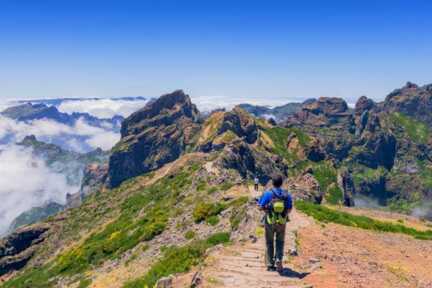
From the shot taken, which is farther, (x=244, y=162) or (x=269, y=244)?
(x=244, y=162)

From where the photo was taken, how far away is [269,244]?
23.2m

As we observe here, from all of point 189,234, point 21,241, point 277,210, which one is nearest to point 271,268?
point 277,210

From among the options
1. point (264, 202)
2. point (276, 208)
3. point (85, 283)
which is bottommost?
point (85, 283)

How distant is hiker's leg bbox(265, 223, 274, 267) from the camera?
22562 mm

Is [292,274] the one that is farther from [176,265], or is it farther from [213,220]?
[213,220]

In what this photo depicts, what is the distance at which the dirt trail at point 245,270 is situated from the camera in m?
22.4

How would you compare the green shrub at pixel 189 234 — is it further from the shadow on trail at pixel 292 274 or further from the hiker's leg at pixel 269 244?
the hiker's leg at pixel 269 244

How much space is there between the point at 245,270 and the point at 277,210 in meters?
4.78

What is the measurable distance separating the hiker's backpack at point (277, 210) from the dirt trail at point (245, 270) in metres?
2.98

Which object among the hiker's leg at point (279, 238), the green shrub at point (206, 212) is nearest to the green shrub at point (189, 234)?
the green shrub at point (206, 212)

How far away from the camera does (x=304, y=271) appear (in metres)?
24.5

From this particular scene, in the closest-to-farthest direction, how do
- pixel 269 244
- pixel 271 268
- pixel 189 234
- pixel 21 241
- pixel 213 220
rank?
1. pixel 269 244
2. pixel 271 268
3. pixel 189 234
4. pixel 213 220
5. pixel 21 241

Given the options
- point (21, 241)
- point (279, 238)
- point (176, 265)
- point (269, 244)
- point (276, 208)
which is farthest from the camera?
point (21, 241)

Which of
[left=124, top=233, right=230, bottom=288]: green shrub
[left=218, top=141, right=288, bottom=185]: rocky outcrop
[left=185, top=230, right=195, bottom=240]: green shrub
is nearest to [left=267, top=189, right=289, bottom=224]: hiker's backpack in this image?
[left=124, top=233, right=230, bottom=288]: green shrub
